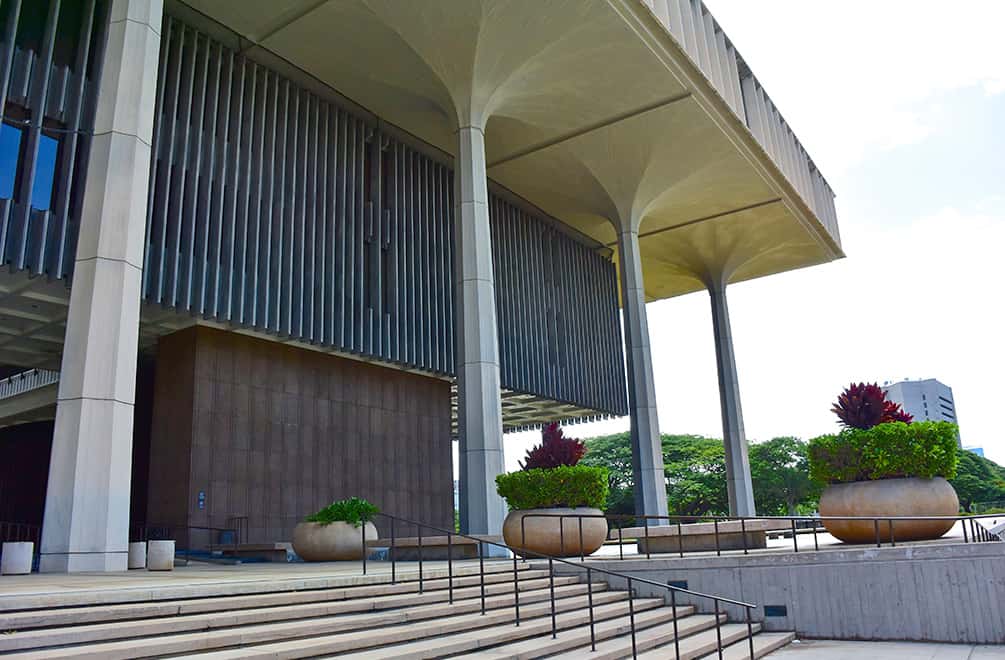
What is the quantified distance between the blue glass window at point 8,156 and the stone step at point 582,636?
38.6 ft

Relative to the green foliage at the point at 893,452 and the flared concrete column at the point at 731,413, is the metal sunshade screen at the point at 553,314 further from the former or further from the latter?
the green foliage at the point at 893,452

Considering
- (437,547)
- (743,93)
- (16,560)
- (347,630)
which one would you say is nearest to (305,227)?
(437,547)

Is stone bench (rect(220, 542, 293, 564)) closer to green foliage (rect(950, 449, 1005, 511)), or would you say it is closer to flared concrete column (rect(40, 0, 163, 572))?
flared concrete column (rect(40, 0, 163, 572))

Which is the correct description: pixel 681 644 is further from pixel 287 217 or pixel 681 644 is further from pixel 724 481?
pixel 724 481

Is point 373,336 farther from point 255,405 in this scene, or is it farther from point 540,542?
point 540,542

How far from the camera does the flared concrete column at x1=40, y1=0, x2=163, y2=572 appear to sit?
33.3 ft

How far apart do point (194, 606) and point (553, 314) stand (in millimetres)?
22158

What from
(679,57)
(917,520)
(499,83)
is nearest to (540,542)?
(917,520)

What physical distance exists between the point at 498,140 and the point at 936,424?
49.0ft

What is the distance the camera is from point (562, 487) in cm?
1330

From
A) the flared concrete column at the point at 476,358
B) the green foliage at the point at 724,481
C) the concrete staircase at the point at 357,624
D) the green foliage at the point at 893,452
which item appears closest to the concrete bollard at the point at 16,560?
the concrete staircase at the point at 357,624

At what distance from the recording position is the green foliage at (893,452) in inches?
449

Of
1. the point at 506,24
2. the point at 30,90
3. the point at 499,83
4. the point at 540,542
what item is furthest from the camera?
the point at 499,83

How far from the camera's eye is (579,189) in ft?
85.7
